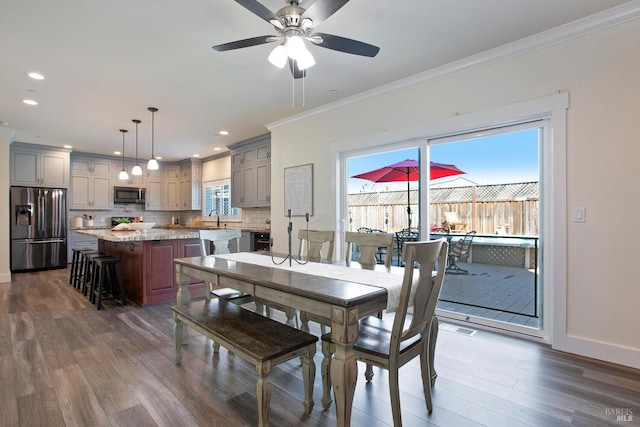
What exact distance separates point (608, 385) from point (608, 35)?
2491 millimetres

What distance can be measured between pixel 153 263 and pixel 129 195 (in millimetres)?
4584

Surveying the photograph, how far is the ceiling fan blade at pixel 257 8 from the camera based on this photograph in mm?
1658

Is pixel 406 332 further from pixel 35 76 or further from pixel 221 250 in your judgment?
pixel 35 76

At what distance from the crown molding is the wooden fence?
1.18m

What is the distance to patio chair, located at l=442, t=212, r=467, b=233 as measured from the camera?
3.47m

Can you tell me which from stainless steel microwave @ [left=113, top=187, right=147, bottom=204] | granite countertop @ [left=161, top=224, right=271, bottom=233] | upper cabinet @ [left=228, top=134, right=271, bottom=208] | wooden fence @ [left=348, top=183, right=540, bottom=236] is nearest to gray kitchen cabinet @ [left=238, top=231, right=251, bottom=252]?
granite countertop @ [left=161, top=224, right=271, bottom=233]

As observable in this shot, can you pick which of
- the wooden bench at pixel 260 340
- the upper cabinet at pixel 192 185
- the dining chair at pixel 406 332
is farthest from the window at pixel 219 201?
the dining chair at pixel 406 332

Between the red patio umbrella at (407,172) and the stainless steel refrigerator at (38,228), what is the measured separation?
20.4 feet

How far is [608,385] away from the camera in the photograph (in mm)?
2070

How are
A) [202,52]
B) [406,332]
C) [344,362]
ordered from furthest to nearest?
[202,52]
[406,332]
[344,362]

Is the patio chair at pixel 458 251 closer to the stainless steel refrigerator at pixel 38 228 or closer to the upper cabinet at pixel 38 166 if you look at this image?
the stainless steel refrigerator at pixel 38 228

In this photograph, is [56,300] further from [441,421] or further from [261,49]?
[441,421]

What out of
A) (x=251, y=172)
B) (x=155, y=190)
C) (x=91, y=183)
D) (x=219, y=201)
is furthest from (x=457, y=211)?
(x=91, y=183)

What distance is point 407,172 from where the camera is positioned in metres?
3.76
